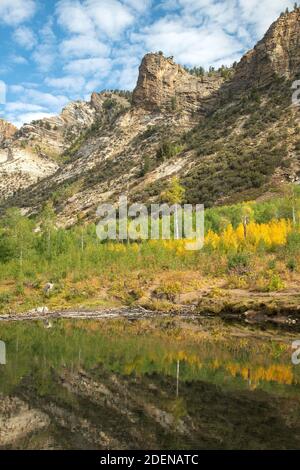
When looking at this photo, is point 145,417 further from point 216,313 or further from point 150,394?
point 216,313

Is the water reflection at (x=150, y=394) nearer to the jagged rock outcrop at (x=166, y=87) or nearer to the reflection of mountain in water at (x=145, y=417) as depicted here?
the reflection of mountain in water at (x=145, y=417)

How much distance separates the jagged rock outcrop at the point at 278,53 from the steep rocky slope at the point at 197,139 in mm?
231

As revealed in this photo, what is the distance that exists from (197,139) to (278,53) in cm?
2709

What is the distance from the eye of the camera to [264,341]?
68.5 feet

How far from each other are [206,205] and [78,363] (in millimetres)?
56763

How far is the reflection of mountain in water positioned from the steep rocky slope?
195 feet

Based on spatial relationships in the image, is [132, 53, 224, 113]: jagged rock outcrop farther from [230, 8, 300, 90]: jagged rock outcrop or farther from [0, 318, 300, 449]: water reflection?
[0, 318, 300, 449]: water reflection

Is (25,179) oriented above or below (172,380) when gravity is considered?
above

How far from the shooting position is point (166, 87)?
12719 cm

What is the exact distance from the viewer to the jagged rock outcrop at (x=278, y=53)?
100162mm

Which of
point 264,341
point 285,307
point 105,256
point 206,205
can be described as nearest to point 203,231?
point 105,256

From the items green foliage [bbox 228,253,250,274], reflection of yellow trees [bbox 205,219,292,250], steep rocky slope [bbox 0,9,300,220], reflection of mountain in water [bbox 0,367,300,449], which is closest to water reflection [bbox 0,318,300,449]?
reflection of mountain in water [bbox 0,367,300,449]

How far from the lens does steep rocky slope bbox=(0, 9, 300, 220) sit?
247 ft

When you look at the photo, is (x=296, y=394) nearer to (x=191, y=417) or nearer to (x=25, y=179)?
(x=191, y=417)
